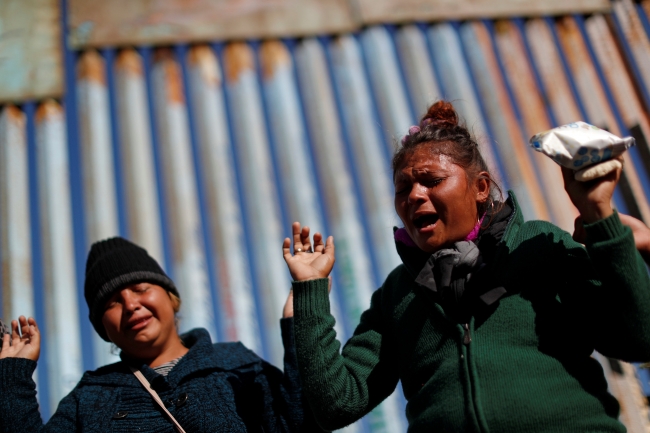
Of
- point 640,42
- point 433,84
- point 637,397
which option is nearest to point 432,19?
point 433,84

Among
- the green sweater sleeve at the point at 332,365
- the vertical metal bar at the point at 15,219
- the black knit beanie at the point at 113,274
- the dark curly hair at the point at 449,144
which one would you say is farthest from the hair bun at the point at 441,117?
the vertical metal bar at the point at 15,219

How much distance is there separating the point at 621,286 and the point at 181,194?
2.72 m

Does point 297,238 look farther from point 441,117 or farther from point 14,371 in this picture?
point 14,371

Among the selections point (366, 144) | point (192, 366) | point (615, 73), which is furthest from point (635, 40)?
point (192, 366)

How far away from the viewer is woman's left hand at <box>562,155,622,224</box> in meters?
1.54

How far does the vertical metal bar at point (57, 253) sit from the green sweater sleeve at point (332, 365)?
1963 mm

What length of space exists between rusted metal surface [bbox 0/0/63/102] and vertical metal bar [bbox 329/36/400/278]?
1801mm

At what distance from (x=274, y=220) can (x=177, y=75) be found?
1205 mm

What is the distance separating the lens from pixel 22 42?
3920 mm

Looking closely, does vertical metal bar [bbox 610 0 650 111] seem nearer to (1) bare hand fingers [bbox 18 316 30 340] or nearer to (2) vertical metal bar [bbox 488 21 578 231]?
(2) vertical metal bar [bbox 488 21 578 231]

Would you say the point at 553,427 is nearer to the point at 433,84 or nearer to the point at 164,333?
the point at 164,333

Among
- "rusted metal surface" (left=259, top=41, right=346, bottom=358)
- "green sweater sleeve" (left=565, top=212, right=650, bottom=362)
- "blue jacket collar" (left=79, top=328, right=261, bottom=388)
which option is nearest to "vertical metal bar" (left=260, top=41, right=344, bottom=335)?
"rusted metal surface" (left=259, top=41, right=346, bottom=358)

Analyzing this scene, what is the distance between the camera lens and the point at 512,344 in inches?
64.2

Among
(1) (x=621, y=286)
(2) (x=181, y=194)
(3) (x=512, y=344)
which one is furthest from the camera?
(2) (x=181, y=194)
